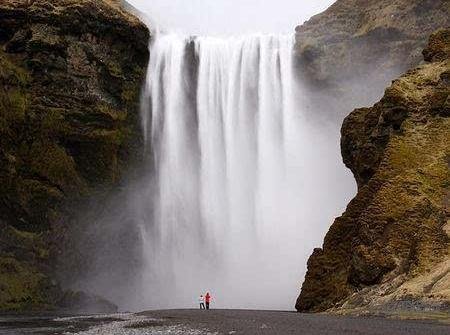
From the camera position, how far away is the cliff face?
217 ft

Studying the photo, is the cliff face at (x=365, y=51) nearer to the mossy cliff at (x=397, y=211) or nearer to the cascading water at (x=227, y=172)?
the cascading water at (x=227, y=172)

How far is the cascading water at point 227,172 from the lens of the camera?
2445 inches

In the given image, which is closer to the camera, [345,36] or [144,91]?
[144,91]

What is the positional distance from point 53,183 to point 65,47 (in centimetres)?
1455

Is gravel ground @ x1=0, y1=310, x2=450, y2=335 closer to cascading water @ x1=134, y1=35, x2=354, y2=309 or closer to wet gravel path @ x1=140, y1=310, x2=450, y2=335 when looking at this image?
wet gravel path @ x1=140, y1=310, x2=450, y2=335

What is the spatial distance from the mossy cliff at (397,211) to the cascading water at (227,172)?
79.6ft

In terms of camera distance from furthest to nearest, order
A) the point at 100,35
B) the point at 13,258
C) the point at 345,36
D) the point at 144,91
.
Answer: the point at 345,36 → the point at 144,91 → the point at 100,35 → the point at 13,258

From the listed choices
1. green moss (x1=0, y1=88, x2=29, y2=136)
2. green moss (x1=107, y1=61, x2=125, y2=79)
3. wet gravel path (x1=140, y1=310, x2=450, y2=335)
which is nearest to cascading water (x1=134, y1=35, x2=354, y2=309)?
green moss (x1=107, y1=61, x2=125, y2=79)

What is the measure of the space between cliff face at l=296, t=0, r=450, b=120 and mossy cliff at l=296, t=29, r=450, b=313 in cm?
2669

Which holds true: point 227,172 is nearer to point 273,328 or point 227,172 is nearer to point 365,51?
point 365,51

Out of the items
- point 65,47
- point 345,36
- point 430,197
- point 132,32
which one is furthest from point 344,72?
point 430,197

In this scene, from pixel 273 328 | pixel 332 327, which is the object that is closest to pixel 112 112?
pixel 273 328

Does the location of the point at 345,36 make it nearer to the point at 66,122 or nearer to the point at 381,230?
the point at 66,122

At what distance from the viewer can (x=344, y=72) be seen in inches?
2704
